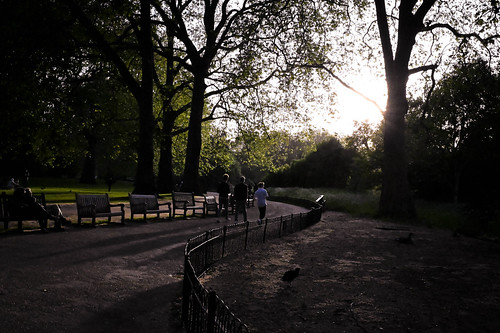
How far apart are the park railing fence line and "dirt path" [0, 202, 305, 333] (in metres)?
0.56

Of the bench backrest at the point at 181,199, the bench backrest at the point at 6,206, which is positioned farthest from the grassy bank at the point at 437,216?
the bench backrest at the point at 6,206

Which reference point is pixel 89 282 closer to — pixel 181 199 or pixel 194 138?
pixel 181 199

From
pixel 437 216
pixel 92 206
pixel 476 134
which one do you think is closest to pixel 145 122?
pixel 92 206

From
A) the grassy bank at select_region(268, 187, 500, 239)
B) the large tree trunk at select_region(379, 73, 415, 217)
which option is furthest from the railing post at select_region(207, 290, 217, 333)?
the large tree trunk at select_region(379, 73, 415, 217)

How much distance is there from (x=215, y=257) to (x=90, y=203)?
20.5 feet

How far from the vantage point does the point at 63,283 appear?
22.1 feet

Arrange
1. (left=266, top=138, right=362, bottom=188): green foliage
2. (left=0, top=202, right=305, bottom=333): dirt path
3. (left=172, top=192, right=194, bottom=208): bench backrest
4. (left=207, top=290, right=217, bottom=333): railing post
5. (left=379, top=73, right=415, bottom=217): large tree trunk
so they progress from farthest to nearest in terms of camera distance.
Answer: (left=266, top=138, right=362, bottom=188): green foliage → (left=379, top=73, right=415, bottom=217): large tree trunk → (left=172, top=192, right=194, bottom=208): bench backrest → (left=0, top=202, right=305, bottom=333): dirt path → (left=207, top=290, right=217, bottom=333): railing post

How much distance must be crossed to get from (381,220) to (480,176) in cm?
648

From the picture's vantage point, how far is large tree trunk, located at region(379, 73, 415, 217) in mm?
21953

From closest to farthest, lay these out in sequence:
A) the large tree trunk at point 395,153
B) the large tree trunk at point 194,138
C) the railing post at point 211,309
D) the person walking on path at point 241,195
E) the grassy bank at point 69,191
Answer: the railing post at point 211,309
the person walking on path at point 241,195
the large tree trunk at point 395,153
the grassy bank at point 69,191
the large tree trunk at point 194,138

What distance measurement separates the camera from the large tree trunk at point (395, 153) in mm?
21953

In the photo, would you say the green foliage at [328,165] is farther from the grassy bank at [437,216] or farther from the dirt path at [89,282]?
the dirt path at [89,282]

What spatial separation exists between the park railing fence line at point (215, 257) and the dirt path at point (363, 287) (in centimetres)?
36

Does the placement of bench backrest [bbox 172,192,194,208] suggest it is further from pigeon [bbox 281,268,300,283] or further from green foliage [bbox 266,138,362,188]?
green foliage [bbox 266,138,362,188]
